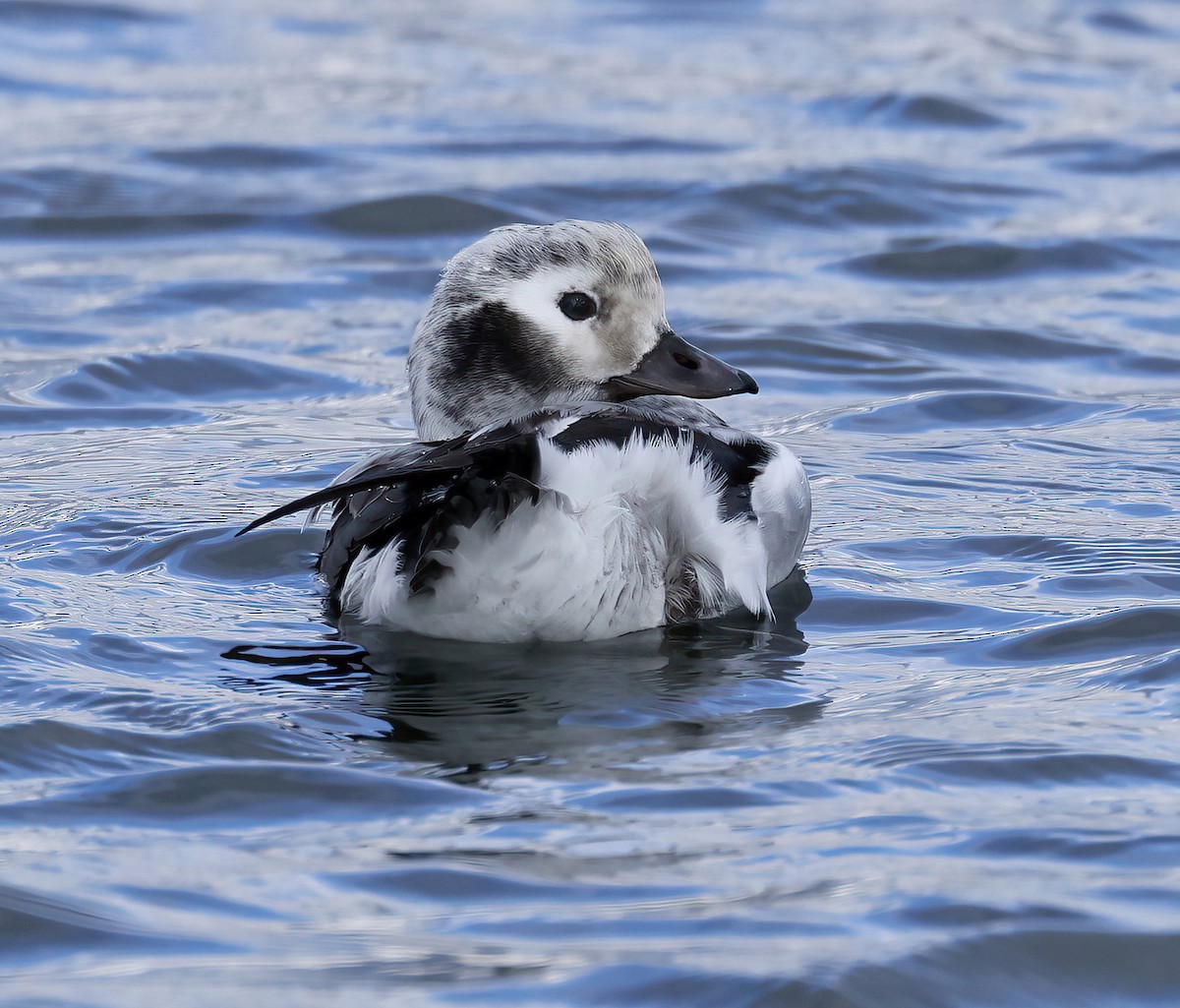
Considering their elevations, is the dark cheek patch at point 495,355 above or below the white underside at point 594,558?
above

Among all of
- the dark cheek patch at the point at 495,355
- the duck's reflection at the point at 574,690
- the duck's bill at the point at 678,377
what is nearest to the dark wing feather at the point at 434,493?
the duck's reflection at the point at 574,690

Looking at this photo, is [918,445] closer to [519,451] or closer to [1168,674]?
[1168,674]

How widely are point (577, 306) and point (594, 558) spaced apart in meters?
1.01

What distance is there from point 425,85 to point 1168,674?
30.1ft

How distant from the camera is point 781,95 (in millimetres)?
12273

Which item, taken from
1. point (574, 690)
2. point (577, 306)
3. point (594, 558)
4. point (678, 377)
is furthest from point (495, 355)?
point (574, 690)

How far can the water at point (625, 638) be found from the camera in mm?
3125

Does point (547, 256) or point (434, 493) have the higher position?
point (547, 256)

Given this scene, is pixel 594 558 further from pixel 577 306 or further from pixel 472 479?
pixel 577 306

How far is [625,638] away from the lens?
4.57 metres

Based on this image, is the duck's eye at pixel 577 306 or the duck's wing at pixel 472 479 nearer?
the duck's wing at pixel 472 479

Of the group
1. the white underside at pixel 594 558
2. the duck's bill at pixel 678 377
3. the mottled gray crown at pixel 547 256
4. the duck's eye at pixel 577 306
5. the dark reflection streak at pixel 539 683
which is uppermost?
the mottled gray crown at pixel 547 256

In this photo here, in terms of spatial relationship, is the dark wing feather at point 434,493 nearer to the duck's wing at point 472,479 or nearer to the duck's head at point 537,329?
the duck's wing at point 472,479

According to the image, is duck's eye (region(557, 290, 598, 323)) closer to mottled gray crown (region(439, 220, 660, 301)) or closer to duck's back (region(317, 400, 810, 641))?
mottled gray crown (region(439, 220, 660, 301))
